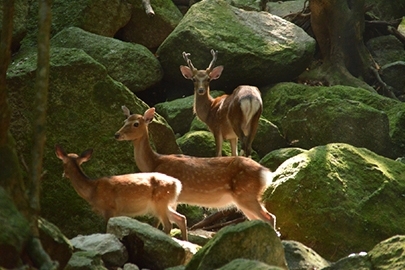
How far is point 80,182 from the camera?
915 centimetres

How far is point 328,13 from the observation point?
17.0 metres

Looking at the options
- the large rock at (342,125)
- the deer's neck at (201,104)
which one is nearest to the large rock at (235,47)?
the deer's neck at (201,104)

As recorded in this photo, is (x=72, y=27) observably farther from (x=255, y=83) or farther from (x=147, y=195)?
(x=147, y=195)

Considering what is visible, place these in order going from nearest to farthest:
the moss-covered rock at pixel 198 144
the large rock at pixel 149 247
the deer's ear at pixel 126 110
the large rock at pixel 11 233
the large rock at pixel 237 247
Result: 1. the large rock at pixel 11 233
2. the large rock at pixel 237 247
3. the large rock at pixel 149 247
4. the deer's ear at pixel 126 110
5. the moss-covered rock at pixel 198 144

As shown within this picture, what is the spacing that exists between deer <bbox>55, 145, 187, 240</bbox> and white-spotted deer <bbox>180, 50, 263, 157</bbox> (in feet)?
12.9

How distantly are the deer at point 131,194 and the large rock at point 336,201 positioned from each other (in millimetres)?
1570

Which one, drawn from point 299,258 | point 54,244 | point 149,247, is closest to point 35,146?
point 54,244

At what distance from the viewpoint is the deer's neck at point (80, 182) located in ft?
29.8

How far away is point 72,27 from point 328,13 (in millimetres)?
5359

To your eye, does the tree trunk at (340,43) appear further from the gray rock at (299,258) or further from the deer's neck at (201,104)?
the gray rock at (299,258)

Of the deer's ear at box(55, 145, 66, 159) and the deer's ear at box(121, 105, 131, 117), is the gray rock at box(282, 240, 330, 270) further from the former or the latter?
the deer's ear at box(121, 105, 131, 117)

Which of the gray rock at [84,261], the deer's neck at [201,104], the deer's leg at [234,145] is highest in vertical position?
the gray rock at [84,261]

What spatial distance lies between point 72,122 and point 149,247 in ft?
9.95

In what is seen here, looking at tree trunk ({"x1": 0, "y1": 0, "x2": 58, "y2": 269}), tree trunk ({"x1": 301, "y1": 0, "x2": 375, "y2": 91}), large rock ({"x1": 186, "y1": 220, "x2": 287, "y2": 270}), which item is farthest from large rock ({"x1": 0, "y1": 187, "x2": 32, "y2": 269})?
tree trunk ({"x1": 301, "y1": 0, "x2": 375, "y2": 91})
